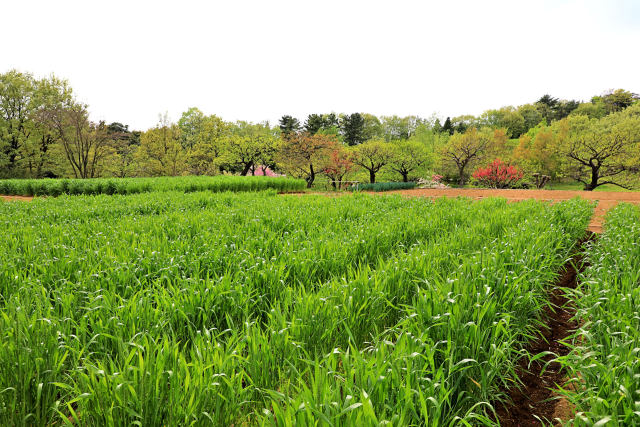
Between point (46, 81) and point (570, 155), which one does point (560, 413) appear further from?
point (46, 81)

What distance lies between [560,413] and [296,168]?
2837 centimetres

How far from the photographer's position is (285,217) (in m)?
6.76

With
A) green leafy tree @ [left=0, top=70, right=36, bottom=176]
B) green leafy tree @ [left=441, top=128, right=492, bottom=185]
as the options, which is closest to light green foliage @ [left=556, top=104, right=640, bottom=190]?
green leafy tree @ [left=441, top=128, right=492, bottom=185]

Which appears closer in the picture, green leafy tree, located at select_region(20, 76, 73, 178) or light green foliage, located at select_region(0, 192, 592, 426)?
light green foliage, located at select_region(0, 192, 592, 426)

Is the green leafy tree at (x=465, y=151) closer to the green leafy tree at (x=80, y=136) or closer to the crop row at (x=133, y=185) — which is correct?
the crop row at (x=133, y=185)

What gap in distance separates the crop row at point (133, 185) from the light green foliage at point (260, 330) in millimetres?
10581

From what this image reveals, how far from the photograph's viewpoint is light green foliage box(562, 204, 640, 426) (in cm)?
155

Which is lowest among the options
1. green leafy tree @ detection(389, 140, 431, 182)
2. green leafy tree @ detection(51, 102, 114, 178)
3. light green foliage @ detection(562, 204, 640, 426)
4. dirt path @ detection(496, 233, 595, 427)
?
dirt path @ detection(496, 233, 595, 427)

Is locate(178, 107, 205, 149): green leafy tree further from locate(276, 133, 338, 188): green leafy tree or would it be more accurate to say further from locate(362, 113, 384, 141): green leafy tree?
locate(362, 113, 384, 141): green leafy tree

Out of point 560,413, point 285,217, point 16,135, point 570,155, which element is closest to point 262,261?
point 560,413

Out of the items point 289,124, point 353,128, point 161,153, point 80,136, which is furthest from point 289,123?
point 80,136

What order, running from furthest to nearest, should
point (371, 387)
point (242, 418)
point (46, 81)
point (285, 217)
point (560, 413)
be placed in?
point (46, 81) → point (285, 217) → point (560, 413) → point (242, 418) → point (371, 387)

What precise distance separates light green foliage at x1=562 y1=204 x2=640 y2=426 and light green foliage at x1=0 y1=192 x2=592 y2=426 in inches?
Result: 15.5

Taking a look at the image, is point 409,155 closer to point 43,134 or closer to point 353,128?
point 353,128
